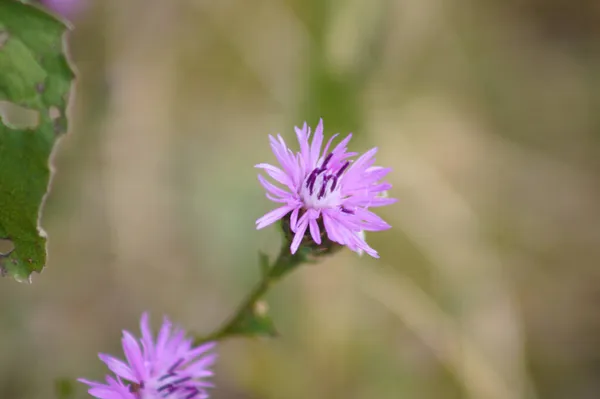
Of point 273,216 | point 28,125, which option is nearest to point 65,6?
point 28,125

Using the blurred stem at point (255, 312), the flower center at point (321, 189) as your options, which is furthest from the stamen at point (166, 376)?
the flower center at point (321, 189)

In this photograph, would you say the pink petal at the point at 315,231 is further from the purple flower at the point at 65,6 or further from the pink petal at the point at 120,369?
the purple flower at the point at 65,6

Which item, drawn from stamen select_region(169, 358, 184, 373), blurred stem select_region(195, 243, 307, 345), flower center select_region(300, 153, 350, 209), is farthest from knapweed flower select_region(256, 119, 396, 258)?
stamen select_region(169, 358, 184, 373)

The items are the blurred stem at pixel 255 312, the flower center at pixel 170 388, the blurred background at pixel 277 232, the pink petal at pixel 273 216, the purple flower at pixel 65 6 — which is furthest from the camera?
the blurred background at pixel 277 232

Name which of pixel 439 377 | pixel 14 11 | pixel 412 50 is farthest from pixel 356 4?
pixel 14 11

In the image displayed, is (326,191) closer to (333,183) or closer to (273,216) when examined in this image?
(333,183)

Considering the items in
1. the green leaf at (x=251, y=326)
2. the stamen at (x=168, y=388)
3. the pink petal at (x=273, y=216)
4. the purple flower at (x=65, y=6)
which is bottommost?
the stamen at (x=168, y=388)

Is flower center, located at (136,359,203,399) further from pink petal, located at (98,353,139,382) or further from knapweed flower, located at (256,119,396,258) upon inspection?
knapweed flower, located at (256,119,396,258)
